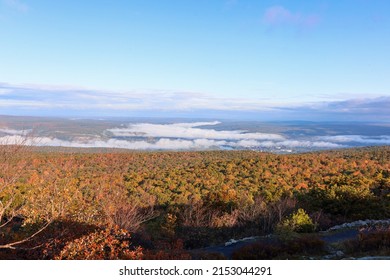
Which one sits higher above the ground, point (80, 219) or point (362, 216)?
point (80, 219)

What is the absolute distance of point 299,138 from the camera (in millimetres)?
85000

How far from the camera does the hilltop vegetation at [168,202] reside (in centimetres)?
791

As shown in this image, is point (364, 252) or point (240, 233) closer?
point (364, 252)

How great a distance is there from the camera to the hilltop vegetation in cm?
791

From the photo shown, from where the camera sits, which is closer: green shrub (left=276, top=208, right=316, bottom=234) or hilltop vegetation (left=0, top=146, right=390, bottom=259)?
hilltop vegetation (left=0, top=146, right=390, bottom=259)

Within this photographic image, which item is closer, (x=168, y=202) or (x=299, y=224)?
(x=299, y=224)

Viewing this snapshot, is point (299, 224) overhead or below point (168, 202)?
overhead

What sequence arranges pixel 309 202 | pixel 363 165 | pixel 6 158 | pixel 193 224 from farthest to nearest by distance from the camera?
pixel 363 165, pixel 309 202, pixel 193 224, pixel 6 158

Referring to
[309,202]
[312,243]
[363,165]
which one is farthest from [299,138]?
[312,243]

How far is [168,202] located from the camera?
23.0m

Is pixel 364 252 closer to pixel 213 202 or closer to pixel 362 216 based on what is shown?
pixel 362 216

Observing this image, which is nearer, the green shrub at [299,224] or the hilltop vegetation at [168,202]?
the hilltop vegetation at [168,202]

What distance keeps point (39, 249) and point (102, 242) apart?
68.2 inches

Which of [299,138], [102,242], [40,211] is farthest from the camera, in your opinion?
[299,138]
